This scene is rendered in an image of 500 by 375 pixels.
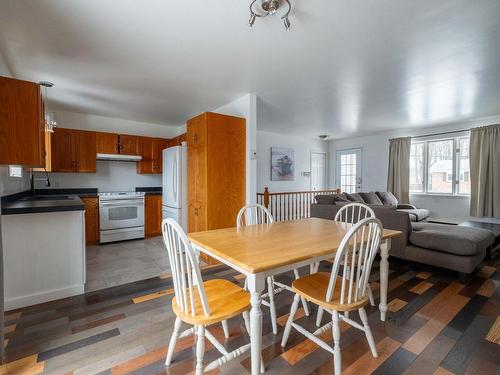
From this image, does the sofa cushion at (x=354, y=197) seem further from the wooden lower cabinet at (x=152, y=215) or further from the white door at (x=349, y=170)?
the wooden lower cabinet at (x=152, y=215)

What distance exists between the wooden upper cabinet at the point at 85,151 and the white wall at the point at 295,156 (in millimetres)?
3728

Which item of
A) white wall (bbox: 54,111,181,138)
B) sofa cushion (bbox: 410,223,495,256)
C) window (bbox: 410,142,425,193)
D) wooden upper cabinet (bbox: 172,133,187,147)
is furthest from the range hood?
window (bbox: 410,142,425,193)

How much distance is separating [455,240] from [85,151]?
18.6 feet

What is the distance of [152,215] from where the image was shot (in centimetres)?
479

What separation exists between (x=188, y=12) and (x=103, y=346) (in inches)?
96.8

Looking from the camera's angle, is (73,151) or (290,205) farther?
(290,205)

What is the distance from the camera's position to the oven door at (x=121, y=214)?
13.8 feet

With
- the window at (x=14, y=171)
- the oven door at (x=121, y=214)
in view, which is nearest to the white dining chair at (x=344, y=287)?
the window at (x=14, y=171)

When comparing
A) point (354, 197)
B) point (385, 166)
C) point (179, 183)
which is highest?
point (385, 166)

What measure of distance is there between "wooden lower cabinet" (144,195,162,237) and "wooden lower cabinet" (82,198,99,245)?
2.64 ft

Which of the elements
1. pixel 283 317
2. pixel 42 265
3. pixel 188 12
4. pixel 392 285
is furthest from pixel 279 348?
pixel 188 12

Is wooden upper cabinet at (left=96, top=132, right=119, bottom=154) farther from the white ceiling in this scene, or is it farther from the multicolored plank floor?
the multicolored plank floor

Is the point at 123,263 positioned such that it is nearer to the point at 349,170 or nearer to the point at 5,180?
the point at 5,180

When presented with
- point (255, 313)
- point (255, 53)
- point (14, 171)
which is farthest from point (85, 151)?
point (255, 313)
